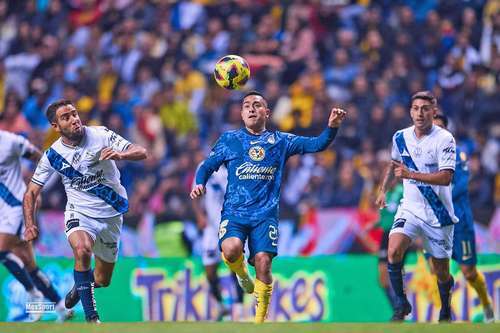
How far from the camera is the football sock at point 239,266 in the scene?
13.4 meters

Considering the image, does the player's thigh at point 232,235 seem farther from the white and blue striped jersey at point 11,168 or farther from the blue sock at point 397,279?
the white and blue striped jersey at point 11,168

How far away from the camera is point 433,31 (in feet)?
74.2

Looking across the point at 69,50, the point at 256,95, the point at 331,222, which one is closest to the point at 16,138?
the point at 256,95

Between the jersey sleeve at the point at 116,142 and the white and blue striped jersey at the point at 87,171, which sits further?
the white and blue striped jersey at the point at 87,171

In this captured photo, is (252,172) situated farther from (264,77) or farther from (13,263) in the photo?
(264,77)

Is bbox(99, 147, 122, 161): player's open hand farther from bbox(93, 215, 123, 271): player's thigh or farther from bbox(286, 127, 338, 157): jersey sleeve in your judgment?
bbox(286, 127, 338, 157): jersey sleeve

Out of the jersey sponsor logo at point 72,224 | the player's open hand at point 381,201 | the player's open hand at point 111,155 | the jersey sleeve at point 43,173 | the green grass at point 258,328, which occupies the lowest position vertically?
the green grass at point 258,328

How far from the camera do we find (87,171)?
13508 millimetres

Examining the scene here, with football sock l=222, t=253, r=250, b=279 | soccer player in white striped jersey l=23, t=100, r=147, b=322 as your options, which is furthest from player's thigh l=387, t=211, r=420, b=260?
soccer player in white striped jersey l=23, t=100, r=147, b=322

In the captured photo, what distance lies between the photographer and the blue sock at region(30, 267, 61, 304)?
16.0m

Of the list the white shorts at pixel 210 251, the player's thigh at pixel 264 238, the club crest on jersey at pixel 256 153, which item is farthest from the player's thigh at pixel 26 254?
the club crest on jersey at pixel 256 153

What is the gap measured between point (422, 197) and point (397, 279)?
974 mm

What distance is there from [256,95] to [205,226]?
5.67 m

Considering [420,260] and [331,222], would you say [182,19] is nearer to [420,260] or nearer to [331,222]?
[331,222]
